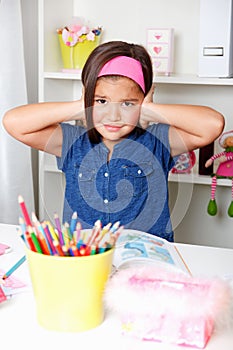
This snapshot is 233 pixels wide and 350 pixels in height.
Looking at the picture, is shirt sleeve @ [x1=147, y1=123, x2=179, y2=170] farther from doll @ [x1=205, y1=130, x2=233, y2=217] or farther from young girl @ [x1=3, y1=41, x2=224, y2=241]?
doll @ [x1=205, y1=130, x2=233, y2=217]

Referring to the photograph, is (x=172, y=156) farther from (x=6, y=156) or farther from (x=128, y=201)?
(x=6, y=156)

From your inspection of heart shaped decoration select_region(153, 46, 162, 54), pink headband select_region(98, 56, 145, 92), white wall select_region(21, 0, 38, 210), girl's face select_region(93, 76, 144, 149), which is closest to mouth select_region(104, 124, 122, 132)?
girl's face select_region(93, 76, 144, 149)

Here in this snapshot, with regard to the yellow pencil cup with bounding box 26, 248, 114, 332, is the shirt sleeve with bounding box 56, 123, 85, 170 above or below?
above

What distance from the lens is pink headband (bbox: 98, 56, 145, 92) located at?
1.36 metres

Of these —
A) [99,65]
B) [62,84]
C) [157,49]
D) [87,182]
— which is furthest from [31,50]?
[87,182]

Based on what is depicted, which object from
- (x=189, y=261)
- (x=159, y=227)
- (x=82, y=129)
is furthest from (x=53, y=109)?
(x=189, y=261)

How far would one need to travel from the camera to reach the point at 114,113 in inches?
52.2

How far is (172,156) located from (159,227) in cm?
20

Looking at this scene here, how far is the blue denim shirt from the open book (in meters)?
0.19

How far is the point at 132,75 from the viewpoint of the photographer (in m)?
1.37

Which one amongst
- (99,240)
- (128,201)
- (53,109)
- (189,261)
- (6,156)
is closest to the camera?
(99,240)

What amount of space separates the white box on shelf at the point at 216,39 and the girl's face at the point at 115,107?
0.60m

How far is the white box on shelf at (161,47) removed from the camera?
2049mm

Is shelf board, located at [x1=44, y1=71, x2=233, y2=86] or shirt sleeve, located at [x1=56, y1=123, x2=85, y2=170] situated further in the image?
shelf board, located at [x1=44, y1=71, x2=233, y2=86]
